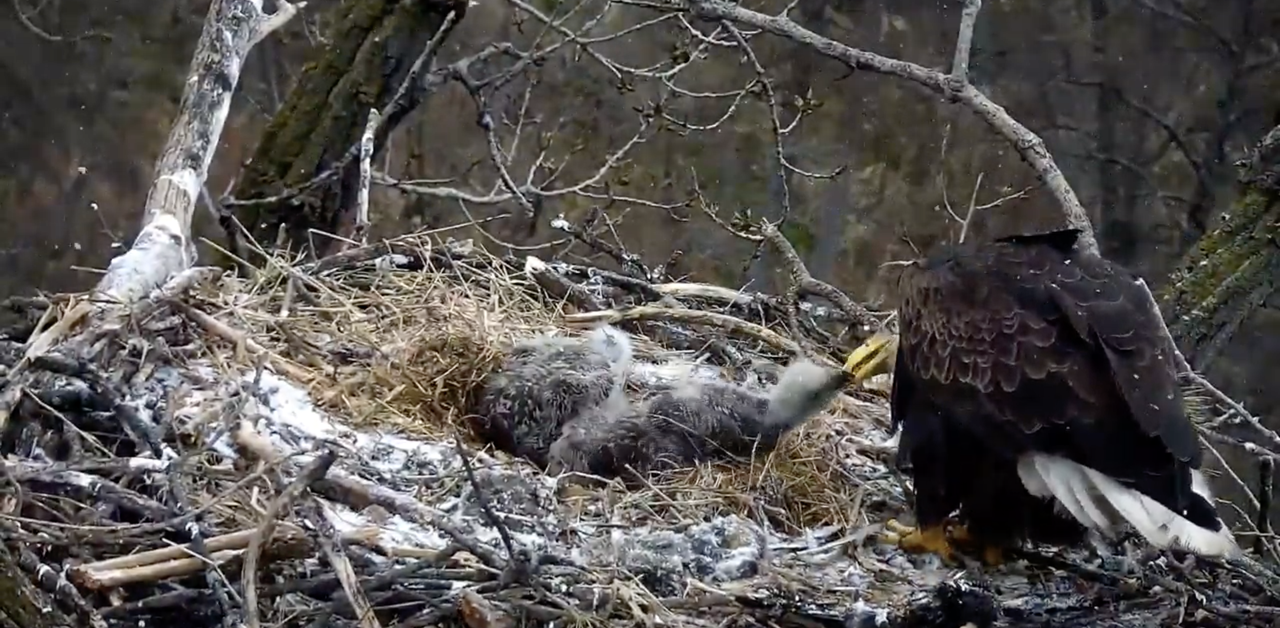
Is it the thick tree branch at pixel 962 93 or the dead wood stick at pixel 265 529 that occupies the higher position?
the thick tree branch at pixel 962 93

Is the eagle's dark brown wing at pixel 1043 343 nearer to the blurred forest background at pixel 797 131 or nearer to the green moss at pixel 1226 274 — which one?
the green moss at pixel 1226 274

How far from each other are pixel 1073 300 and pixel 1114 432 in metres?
0.30

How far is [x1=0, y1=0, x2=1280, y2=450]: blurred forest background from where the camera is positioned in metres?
6.03

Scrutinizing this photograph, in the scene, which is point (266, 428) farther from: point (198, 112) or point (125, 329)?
point (198, 112)

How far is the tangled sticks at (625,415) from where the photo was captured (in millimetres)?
3152

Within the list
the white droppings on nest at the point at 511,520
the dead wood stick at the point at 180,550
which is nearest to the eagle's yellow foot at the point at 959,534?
the white droppings on nest at the point at 511,520

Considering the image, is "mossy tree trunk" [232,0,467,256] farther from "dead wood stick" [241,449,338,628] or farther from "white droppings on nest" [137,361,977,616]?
"dead wood stick" [241,449,338,628]

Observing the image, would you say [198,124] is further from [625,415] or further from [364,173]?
[625,415]

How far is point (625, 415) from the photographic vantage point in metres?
3.26

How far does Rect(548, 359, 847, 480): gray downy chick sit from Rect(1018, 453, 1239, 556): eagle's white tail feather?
728 mm

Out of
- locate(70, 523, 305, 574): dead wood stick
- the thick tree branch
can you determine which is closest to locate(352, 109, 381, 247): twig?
the thick tree branch

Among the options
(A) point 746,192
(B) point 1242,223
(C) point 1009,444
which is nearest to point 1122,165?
(A) point 746,192

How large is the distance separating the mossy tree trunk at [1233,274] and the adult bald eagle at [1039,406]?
23.0 inches

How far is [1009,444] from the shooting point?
8.50 feet
